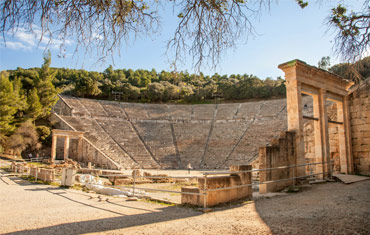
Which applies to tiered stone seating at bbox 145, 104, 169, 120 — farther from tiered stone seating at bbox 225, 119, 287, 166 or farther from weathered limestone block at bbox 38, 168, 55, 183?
weathered limestone block at bbox 38, 168, 55, 183

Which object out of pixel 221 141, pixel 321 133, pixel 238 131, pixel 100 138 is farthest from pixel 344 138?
pixel 100 138

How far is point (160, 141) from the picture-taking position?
97.2 ft

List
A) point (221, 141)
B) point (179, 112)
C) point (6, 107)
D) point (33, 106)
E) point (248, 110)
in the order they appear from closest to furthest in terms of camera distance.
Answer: point (6, 107) < point (33, 106) < point (221, 141) < point (248, 110) < point (179, 112)

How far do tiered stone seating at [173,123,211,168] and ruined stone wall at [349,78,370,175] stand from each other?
49.8 feet

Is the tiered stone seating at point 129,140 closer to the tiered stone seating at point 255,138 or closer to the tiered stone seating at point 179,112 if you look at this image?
the tiered stone seating at point 179,112

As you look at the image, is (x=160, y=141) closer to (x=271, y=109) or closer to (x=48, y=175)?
(x=271, y=109)

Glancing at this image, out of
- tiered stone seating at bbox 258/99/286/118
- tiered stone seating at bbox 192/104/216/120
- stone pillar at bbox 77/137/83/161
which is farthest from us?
tiered stone seating at bbox 192/104/216/120

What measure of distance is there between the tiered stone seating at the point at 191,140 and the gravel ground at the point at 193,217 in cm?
1919

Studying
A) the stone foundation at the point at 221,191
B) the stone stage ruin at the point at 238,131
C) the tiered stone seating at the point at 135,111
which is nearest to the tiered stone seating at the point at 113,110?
the stone stage ruin at the point at 238,131

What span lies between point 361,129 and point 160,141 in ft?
69.5

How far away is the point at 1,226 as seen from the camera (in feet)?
13.7

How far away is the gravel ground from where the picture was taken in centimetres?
391

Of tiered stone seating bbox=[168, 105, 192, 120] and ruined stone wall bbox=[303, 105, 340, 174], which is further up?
tiered stone seating bbox=[168, 105, 192, 120]

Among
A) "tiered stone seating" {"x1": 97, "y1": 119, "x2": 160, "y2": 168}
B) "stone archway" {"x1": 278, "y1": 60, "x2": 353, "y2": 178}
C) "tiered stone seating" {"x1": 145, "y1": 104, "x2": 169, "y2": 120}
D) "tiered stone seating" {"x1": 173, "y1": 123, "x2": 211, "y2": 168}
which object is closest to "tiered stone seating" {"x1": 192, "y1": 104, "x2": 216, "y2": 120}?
"tiered stone seating" {"x1": 173, "y1": 123, "x2": 211, "y2": 168}
